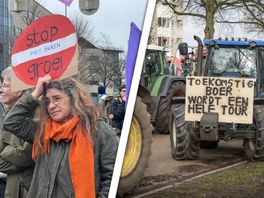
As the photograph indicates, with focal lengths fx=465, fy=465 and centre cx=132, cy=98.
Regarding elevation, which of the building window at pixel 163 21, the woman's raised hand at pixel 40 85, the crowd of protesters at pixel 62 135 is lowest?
the crowd of protesters at pixel 62 135

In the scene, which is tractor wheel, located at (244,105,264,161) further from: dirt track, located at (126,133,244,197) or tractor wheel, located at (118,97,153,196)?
tractor wheel, located at (118,97,153,196)

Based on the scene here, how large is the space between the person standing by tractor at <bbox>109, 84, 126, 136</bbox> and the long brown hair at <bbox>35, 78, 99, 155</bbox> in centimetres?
4

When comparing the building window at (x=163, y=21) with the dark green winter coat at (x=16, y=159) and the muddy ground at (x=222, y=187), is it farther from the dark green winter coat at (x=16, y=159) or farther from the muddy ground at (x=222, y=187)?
the muddy ground at (x=222, y=187)

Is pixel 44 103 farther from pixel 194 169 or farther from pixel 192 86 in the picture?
pixel 194 169

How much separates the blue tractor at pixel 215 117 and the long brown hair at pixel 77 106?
171 cm

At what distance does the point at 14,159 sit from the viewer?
1098 mm

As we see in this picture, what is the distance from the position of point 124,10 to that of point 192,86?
152 centimetres

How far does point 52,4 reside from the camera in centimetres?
96

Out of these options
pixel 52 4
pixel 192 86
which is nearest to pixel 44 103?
pixel 52 4

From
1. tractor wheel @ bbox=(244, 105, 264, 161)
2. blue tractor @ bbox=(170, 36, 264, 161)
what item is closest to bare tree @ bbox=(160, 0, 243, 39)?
blue tractor @ bbox=(170, 36, 264, 161)

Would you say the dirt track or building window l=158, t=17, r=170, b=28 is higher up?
building window l=158, t=17, r=170, b=28

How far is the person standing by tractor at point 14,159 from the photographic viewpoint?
3.47ft

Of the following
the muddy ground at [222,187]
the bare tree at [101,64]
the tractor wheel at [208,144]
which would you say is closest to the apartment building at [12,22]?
the bare tree at [101,64]

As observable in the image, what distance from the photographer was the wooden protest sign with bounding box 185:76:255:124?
2.43m
